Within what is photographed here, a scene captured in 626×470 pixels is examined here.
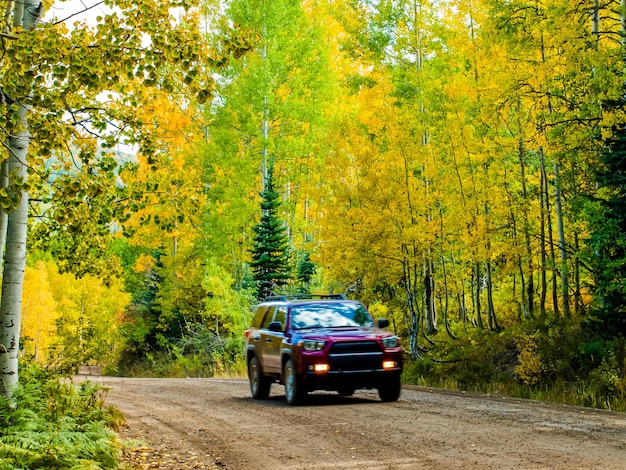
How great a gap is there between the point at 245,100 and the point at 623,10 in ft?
86.8

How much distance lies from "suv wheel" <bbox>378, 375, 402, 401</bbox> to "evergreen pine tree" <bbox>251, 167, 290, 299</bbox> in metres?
20.2

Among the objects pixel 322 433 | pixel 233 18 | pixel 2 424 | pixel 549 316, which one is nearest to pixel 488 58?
pixel 549 316

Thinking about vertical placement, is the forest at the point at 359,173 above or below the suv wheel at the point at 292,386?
above

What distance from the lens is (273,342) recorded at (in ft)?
52.7

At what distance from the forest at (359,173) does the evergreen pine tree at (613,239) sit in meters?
0.05

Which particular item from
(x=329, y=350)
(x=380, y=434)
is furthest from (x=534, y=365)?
(x=380, y=434)

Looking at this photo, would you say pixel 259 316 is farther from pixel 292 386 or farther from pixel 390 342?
pixel 390 342

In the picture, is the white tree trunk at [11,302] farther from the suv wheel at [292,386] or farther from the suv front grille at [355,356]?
the suv front grille at [355,356]

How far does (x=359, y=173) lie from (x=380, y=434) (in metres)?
14.4

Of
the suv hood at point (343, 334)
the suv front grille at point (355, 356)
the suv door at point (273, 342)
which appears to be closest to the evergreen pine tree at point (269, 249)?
the suv door at point (273, 342)

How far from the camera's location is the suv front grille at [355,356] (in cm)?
1445

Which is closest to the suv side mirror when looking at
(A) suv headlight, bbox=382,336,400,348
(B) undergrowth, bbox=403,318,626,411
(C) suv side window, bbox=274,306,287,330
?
(C) suv side window, bbox=274,306,287,330

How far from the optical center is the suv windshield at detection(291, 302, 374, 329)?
1566 centimetres

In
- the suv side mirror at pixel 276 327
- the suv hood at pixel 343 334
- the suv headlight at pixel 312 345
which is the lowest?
the suv headlight at pixel 312 345
